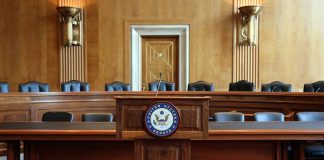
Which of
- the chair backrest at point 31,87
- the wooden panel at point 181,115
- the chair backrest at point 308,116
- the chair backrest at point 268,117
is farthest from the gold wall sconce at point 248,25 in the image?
the wooden panel at point 181,115

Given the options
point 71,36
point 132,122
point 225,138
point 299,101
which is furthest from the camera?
point 71,36

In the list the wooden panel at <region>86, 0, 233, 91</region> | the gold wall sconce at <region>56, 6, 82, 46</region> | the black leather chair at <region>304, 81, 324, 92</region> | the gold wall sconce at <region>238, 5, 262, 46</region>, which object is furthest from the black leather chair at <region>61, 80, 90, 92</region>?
the black leather chair at <region>304, 81, 324, 92</region>

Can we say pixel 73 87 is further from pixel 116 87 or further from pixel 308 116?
pixel 308 116

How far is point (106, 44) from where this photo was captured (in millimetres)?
9055

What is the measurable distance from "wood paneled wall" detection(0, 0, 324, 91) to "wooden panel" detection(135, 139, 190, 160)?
22.2 ft

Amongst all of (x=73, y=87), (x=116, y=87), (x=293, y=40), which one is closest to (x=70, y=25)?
(x=73, y=87)

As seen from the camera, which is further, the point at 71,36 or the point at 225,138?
the point at 71,36

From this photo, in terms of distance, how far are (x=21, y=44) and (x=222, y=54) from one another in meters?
4.57

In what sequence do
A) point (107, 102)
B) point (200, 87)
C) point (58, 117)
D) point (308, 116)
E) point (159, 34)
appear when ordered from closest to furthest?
1. point (58, 117)
2. point (308, 116)
3. point (107, 102)
4. point (200, 87)
5. point (159, 34)

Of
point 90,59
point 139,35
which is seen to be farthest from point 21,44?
point 139,35

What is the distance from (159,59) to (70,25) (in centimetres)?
215

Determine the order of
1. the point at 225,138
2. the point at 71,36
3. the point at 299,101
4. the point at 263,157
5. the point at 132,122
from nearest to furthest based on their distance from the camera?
Result: the point at 132,122 < the point at 225,138 < the point at 263,157 < the point at 299,101 < the point at 71,36

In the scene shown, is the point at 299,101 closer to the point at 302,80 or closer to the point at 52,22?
the point at 302,80

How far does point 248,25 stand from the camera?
8.77 m
